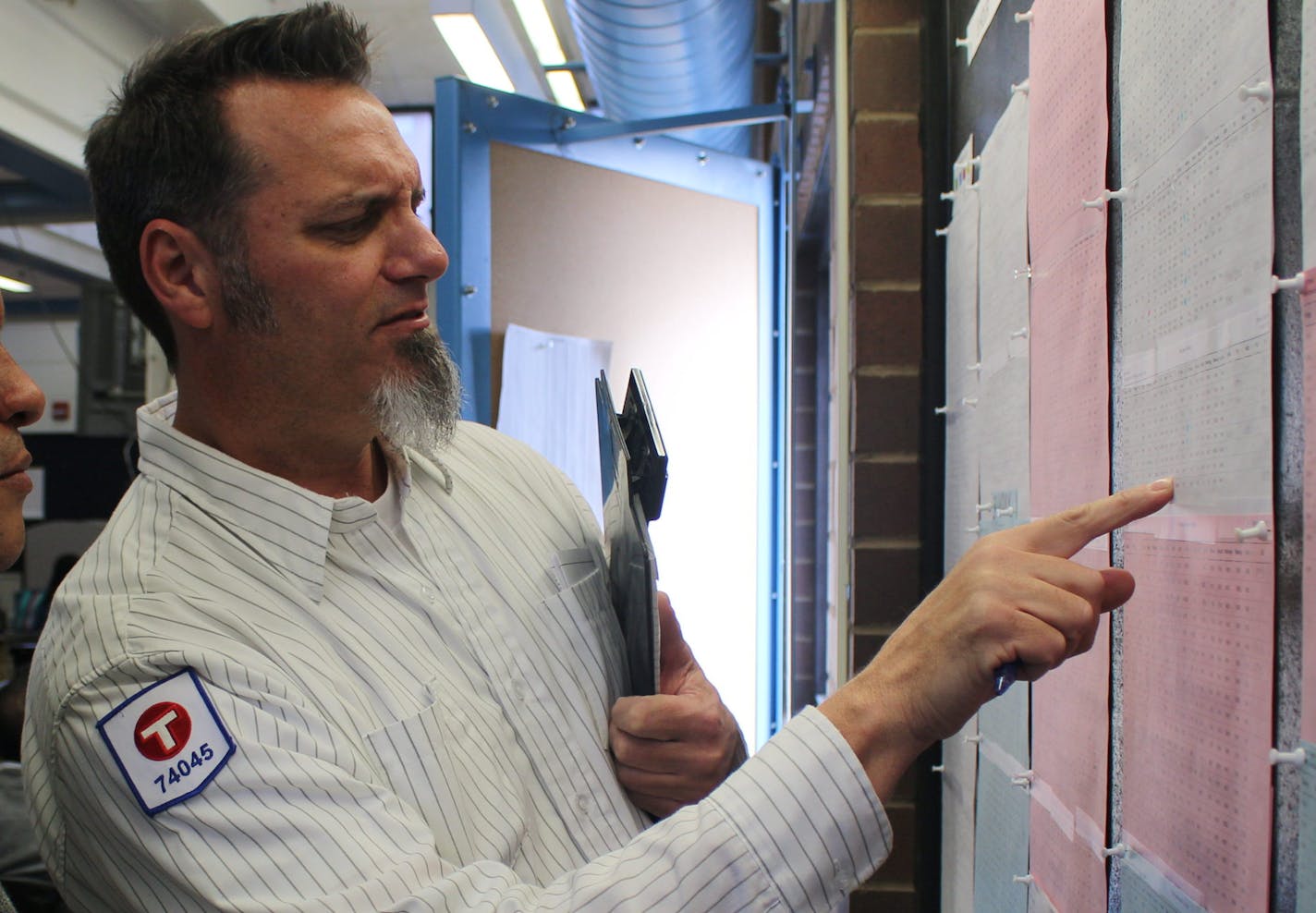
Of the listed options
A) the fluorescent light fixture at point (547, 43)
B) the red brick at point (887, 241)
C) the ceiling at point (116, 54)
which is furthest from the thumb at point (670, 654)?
the ceiling at point (116, 54)

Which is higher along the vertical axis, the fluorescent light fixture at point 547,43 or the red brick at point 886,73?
the fluorescent light fixture at point 547,43

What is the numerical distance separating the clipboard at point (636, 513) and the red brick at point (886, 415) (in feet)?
1.86

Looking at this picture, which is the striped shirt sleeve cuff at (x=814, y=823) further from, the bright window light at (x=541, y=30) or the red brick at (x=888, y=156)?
the bright window light at (x=541, y=30)

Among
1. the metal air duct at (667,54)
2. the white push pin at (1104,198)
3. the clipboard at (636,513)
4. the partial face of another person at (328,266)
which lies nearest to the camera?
the white push pin at (1104,198)

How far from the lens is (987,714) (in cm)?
115

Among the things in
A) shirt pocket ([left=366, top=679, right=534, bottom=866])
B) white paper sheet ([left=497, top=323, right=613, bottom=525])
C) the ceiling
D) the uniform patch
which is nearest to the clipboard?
shirt pocket ([left=366, top=679, right=534, bottom=866])

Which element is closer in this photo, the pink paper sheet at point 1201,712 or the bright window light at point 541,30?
the pink paper sheet at point 1201,712

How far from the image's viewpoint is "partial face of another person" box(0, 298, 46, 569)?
2.77 feet

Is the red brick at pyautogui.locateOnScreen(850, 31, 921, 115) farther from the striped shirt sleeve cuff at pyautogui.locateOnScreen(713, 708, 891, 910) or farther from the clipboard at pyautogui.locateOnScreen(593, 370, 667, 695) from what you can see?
the striped shirt sleeve cuff at pyautogui.locateOnScreen(713, 708, 891, 910)

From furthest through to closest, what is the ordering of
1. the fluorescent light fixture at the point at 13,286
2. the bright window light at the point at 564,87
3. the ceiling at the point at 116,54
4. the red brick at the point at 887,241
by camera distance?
the fluorescent light fixture at the point at 13,286, the bright window light at the point at 564,87, the ceiling at the point at 116,54, the red brick at the point at 887,241

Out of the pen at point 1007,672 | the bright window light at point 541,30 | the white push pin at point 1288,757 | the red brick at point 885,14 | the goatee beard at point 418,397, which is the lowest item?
the white push pin at point 1288,757

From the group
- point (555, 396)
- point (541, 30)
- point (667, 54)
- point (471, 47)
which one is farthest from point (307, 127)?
point (541, 30)

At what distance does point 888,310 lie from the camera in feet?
4.79

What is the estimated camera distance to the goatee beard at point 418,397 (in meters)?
0.97
